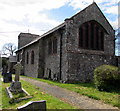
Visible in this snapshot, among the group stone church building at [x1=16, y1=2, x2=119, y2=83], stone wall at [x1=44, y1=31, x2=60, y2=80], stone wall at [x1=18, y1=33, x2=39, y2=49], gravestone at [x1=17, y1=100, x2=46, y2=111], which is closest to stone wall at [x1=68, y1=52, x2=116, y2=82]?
stone church building at [x1=16, y1=2, x2=119, y2=83]

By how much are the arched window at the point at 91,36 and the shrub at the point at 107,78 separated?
17.2 ft

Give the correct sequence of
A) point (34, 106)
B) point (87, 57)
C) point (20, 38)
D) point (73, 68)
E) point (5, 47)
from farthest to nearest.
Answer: point (5, 47)
point (20, 38)
point (87, 57)
point (73, 68)
point (34, 106)

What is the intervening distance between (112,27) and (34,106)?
1540 cm

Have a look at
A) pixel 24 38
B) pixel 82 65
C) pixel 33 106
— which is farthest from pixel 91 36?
pixel 24 38

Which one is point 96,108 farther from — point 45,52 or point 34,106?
point 45,52

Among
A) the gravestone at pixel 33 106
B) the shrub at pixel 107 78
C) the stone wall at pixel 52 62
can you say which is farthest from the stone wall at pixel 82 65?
the gravestone at pixel 33 106

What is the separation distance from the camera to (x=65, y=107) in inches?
241

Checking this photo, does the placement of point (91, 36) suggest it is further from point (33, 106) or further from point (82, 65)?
point (33, 106)

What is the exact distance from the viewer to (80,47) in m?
14.9

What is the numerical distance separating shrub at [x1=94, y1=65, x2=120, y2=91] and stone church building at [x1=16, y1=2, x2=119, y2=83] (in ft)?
13.1

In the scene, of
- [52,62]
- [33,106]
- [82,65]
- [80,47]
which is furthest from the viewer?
[52,62]

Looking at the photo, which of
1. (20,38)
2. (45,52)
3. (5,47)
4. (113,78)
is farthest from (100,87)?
(5,47)

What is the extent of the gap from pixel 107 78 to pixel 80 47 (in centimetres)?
555

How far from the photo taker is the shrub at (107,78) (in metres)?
10.1
